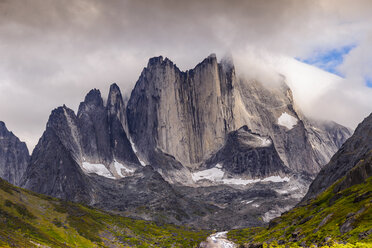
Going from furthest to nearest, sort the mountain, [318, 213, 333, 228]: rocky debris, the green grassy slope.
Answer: [318, 213, 333, 228]: rocky debris → the mountain → the green grassy slope

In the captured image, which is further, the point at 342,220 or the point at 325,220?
the point at 325,220

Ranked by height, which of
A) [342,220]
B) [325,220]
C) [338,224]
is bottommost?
[338,224]

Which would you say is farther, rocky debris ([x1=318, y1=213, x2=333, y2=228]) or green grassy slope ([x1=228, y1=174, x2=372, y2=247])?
rocky debris ([x1=318, y1=213, x2=333, y2=228])

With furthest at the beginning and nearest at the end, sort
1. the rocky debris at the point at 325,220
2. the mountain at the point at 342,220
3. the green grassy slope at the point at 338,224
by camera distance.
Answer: the rocky debris at the point at 325,220
the mountain at the point at 342,220
the green grassy slope at the point at 338,224

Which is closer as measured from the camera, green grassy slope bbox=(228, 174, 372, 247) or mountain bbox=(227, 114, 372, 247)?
green grassy slope bbox=(228, 174, 372, 247)

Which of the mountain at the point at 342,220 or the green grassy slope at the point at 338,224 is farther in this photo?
the mountain at the point at 342,220

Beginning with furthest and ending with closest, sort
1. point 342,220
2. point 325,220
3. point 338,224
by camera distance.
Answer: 1. point 325,220
2. point 342,220
3. point 338,224

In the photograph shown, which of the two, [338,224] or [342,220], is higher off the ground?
[342,220]

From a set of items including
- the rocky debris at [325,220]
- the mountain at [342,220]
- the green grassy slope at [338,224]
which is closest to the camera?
the green grassy slope at [338,224]

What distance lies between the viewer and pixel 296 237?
158750 millimetres

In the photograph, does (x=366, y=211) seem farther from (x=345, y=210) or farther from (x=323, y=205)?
(x=323, y=205)

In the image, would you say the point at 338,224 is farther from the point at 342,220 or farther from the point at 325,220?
the point at 325,220

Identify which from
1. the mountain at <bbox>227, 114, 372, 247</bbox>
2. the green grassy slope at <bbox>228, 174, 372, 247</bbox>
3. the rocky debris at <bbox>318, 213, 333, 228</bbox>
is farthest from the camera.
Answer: the rocky debris at <bbox>318, 213, 333, 228</bbox>

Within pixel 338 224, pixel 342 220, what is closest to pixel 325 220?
pixel 342 220
